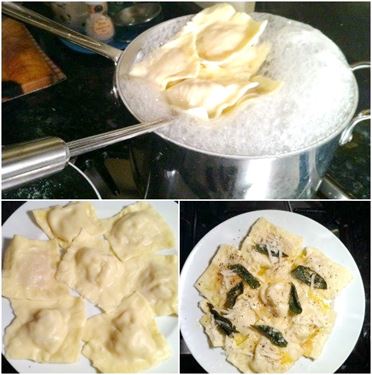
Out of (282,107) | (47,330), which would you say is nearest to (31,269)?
(47,330)

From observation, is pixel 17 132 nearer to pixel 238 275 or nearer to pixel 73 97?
pixel 73 97

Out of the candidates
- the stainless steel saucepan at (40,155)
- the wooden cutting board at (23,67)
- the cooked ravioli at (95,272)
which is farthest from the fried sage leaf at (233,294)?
the wooden cutting board at (23,67)

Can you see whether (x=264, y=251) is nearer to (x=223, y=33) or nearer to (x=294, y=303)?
(x=294, y=303)

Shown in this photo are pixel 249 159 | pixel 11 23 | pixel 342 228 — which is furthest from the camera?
pixel 11 23

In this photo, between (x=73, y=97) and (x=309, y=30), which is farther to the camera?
(x=73, y=97)

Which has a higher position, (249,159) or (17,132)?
(249,159)

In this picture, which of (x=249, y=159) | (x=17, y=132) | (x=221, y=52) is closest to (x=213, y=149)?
(x=249, y=159)

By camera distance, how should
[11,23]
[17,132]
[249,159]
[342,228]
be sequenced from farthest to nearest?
[11,23] < [17,132] < [342,228] < [249,159]

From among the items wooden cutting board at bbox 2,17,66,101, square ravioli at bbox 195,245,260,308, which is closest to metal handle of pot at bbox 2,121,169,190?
square ravioli at bbox 195,245,260,308
